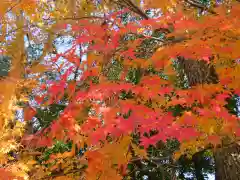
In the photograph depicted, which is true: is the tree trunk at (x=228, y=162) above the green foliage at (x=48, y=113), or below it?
below

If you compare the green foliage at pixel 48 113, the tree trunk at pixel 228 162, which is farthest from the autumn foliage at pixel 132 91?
the green foliage at pixel 48 113

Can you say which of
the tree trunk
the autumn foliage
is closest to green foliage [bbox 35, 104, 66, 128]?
the autumn foliage

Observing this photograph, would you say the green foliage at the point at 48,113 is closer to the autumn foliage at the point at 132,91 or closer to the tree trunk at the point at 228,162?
the autumn foliage at the point at 132,91

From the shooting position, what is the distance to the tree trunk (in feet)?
15.0

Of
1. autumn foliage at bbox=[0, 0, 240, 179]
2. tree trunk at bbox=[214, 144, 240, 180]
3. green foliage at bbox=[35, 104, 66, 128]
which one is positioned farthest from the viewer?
green foliage at bbox=[35, 104, 66, 128]

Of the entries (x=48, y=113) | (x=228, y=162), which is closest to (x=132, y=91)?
(x=228, y=162)

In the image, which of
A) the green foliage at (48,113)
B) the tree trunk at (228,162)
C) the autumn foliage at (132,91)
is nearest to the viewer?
the autumn foliage at (132,91)

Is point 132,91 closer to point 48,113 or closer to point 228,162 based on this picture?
point 228,162

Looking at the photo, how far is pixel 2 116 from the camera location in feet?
12.7

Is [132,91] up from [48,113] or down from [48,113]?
down

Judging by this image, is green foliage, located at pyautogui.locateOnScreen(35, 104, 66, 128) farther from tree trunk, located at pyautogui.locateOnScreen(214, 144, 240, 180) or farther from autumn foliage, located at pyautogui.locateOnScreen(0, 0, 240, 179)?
tree trunk, located at pyautogui.locateOnScreen(214, 144, 240, 180)

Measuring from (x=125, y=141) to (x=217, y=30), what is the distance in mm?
1527

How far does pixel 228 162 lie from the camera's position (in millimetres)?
4648

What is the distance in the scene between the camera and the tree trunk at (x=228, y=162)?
457cm
